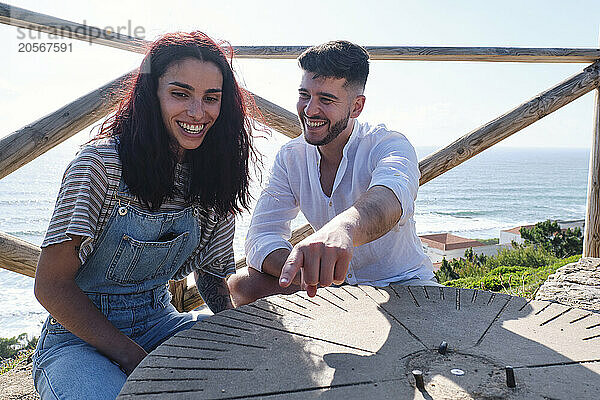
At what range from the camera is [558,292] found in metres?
2.63

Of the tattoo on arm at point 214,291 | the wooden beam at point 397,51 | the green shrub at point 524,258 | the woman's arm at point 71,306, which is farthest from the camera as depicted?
the green shrub at point 524,258

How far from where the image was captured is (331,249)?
3.65ft

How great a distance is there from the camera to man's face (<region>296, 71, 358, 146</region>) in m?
2.14

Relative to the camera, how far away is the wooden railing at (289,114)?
2283mm

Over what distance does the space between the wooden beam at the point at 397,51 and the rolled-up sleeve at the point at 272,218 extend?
0.96 meters

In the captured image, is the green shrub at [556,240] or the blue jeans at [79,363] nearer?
the blue jeans at [79,363]

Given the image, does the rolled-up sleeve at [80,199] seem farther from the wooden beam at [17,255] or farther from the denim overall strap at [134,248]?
the wooden beam at [17,255]

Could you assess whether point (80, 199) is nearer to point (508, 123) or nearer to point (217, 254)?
point (217, 254)

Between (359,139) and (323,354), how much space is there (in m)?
1.24

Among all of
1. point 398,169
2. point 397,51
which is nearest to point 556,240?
point 397,51

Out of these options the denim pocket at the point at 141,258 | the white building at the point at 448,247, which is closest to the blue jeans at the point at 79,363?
the denim pocket at the point at 141,258

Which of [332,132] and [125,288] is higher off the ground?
[332,132]

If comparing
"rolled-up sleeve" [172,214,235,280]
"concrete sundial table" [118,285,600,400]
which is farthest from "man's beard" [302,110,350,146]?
"concrete sundial table" [118,285,600,400]

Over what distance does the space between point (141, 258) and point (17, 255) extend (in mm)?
1081
